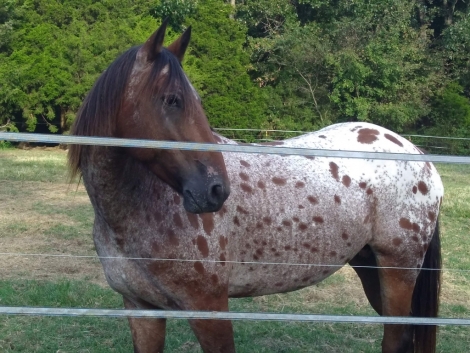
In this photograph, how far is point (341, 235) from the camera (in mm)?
3287

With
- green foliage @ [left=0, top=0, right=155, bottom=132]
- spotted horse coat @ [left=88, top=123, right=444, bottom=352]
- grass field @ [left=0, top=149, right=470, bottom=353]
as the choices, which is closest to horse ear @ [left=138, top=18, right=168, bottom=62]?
spotted horse coat @ [left=88, top=123, right=444, bottom=352]

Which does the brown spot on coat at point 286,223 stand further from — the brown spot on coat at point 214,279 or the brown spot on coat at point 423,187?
the brown spot on coat at point 423,187

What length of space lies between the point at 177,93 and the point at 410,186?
1.70m

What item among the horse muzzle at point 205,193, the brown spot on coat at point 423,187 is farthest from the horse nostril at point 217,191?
the brown spot on coat at point 423,187

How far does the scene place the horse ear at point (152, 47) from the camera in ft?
8.01

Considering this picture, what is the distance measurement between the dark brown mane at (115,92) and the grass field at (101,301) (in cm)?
136

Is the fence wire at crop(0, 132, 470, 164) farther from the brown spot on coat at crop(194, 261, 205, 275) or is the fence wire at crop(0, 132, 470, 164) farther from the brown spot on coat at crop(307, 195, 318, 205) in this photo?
the brown spot on coat at crop(307, 195, 318, 205)

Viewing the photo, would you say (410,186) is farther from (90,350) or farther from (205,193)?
(90,350)

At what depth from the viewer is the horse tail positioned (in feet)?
12.0

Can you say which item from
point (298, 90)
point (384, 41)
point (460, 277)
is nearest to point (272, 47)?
point (298, 90)

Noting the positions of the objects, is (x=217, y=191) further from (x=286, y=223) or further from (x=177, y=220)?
(x=286, y=223)

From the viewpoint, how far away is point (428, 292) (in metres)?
3.68

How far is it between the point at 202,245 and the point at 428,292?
1673mm

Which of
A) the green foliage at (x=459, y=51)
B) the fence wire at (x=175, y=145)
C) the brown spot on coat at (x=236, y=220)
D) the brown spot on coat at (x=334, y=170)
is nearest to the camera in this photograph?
the fence wire at (x=175, y=145)
